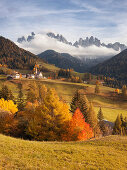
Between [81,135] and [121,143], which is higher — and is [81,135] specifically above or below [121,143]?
below

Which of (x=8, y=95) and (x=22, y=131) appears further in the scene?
(x=8, y=95)

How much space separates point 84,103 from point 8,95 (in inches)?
1472

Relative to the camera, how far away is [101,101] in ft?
379

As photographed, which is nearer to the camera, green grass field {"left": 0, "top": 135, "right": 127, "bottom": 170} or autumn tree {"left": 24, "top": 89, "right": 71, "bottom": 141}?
green grass field {"left": 0, "top": 135, "right": 127, "bottom": 170}

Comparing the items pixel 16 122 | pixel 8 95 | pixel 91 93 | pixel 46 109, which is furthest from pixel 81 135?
pixel 91 93

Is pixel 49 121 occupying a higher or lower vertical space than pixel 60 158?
lower

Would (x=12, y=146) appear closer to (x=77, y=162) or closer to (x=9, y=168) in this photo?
(x=9, y=168)

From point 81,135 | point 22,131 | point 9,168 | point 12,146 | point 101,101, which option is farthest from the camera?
point 101,101

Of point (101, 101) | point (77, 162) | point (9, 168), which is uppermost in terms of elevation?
point (9, 168)

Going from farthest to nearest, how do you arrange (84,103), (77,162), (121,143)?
(84,103)
(121,143)
(77,162)

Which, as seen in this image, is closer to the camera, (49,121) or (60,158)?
(60,158)

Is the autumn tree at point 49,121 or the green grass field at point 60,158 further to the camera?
the autumn tree at point 49,121

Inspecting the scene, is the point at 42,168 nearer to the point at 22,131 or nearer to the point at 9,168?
the point at 9,168

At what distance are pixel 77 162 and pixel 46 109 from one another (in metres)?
20.4
